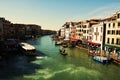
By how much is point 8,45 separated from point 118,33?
1537 inches

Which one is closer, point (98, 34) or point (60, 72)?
point (60, 72)

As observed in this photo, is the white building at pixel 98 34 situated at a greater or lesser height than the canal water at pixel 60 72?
greater

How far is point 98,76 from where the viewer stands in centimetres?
3997

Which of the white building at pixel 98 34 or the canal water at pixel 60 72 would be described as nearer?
the canal water at pixel 60 72

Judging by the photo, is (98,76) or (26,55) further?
(26,55)

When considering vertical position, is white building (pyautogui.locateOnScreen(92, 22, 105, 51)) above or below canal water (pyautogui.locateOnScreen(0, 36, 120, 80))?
above

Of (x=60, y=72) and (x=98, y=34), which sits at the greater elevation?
(x=98, y=34)

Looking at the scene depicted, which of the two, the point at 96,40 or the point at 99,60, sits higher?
the point at 96,40

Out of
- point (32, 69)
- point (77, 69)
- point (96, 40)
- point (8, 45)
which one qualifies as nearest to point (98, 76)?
point (77, 69)

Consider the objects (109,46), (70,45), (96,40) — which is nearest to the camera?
(109,46)

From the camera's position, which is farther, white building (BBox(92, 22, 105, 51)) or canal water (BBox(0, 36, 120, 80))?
white building (BBox(92, 22, 105, 51))

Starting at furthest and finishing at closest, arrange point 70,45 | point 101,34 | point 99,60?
1. point 70,45
2. point 101,34
3. point 99,60

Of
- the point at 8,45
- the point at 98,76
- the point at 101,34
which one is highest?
the point at 101,34

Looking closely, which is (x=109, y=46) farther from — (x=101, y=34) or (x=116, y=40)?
(x=101, y=34)
